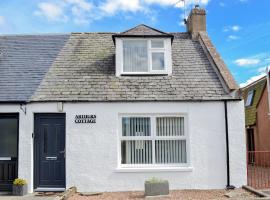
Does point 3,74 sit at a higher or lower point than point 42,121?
higher

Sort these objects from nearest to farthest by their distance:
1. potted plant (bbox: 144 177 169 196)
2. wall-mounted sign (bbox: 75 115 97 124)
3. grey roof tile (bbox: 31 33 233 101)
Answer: potted plant (bbox: 144 177 169 196)
wall-mounted sign (bbox: 75 115 97 124)
grey roof tile (bbox: 31 33 233 101)

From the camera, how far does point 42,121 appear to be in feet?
41.3

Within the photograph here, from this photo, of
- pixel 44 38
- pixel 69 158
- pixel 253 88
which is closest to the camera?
pixel 69 158

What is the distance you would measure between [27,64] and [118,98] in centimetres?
423

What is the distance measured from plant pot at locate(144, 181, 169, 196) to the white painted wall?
127 cm

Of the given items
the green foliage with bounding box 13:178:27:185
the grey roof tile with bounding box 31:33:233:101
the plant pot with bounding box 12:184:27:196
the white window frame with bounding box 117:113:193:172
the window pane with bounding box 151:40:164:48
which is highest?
the window pane with bounding box 151:40:164:48

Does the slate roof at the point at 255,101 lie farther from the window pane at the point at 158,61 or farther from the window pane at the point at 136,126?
the window pane at the point at 136,126

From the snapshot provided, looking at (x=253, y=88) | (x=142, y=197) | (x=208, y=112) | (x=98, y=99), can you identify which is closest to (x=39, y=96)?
(x=98, y=99)

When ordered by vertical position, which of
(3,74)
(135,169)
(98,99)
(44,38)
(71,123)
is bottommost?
(135,169)

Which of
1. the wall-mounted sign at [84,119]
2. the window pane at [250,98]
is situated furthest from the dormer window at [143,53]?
the window pane at [250,98]

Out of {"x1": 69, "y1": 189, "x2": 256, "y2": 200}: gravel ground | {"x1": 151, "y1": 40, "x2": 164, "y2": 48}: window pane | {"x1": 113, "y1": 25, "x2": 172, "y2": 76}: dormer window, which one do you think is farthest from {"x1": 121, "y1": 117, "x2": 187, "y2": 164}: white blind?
{"x1": 151, "y1": 40, "x2": 164, "y2": 48}: window pane

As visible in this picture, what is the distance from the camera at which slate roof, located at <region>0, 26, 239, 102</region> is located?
12.7m

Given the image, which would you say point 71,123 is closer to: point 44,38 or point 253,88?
point 44,38

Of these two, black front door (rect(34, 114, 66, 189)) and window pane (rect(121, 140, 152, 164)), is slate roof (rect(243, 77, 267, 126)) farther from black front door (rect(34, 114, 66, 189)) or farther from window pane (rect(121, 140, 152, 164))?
black front door (rect(34, 114, 66, 189))
